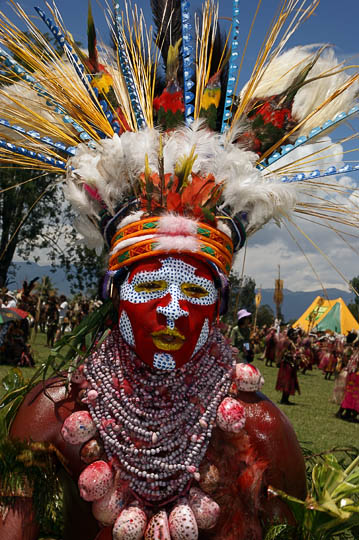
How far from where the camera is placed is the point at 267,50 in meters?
2.48

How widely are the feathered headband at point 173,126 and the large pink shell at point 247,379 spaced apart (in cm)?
44

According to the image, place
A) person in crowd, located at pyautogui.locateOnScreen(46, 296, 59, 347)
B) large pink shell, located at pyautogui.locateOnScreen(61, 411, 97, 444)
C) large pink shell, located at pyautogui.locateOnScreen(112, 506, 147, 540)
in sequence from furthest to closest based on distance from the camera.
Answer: person in crowd, located at pyautogui.locateOnScreen(46, 296, 59, 347) < large pink shell, located at pyautogui.locateOnScreen(61, 411, 97, 444) < large pink shell, located at pyautogui.locateOnScreen(112, 506, 147, 540)

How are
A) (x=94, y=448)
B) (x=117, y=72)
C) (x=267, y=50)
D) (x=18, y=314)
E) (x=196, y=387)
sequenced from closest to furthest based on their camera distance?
(x=94, y=448) → (x=196, y=387) → (x=267, y=50) → (x=117, y=72) → (x=18, y=314)

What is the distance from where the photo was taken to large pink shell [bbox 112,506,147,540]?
6.52 feet

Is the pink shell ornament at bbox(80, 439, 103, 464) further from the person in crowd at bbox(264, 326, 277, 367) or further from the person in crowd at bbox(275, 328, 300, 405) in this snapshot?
the person in crowd at bbox(264, 326, 277, 367)

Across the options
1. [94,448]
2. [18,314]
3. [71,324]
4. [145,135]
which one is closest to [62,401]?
[94,448]

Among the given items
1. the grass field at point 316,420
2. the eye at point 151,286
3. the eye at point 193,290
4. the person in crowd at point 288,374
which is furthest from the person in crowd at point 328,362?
the eye at point 151,286

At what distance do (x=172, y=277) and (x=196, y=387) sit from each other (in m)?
0.49

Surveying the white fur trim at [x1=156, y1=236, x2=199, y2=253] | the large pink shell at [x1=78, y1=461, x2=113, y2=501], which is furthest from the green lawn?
the white fur trim at [x1=156, y1=236, x2=199, y2=253]

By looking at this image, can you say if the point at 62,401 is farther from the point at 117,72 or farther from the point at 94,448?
the point at 117,72

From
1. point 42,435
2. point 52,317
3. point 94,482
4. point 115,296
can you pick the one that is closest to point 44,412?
point 42,435

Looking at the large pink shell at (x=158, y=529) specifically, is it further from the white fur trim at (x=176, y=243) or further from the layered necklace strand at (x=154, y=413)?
the white fur trim at (x=176, y=243)

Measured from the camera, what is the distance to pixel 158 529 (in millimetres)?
2004

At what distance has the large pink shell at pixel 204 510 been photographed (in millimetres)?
2053
